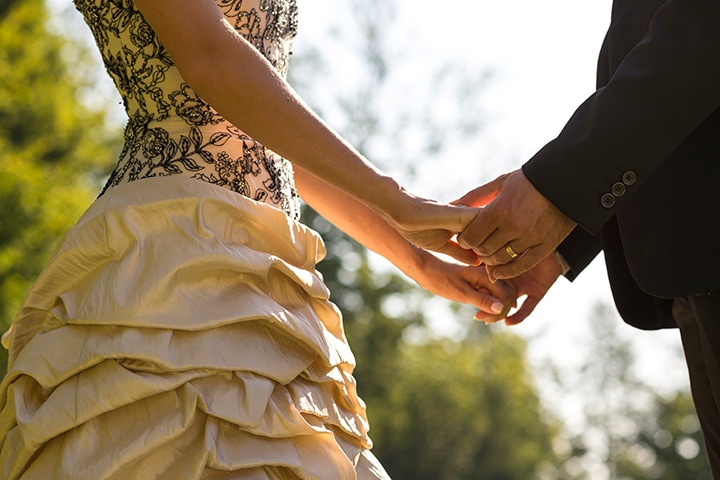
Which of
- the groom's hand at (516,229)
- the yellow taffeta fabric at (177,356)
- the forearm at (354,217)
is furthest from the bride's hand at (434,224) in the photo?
the yellow taffeta fabric at (177,356)

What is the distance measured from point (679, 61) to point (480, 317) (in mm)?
1092

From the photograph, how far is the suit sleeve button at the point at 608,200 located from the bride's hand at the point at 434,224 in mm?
349

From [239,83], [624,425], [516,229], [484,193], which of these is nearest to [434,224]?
[516,229]

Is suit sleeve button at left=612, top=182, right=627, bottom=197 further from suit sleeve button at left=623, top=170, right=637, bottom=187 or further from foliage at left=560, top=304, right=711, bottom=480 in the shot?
foliage at left=560, top=304, right=711, bottom=480

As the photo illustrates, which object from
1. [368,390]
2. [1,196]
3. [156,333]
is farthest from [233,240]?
[368,390]

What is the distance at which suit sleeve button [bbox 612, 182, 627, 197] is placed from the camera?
2154 mm

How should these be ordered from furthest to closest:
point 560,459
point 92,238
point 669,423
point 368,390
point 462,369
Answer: point 669,423 < point 560,459 < point 462,369 < point 368,390 < point 92,238

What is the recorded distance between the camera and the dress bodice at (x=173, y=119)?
2059 mm

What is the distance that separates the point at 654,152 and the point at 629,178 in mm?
80

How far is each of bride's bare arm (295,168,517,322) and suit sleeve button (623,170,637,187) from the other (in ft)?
1.82

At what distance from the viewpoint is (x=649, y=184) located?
7.11ft

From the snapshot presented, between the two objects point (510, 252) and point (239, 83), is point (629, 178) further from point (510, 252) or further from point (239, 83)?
point (239, 83)

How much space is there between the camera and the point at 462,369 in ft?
86.8

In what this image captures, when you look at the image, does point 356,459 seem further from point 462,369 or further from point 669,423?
point 669,423
